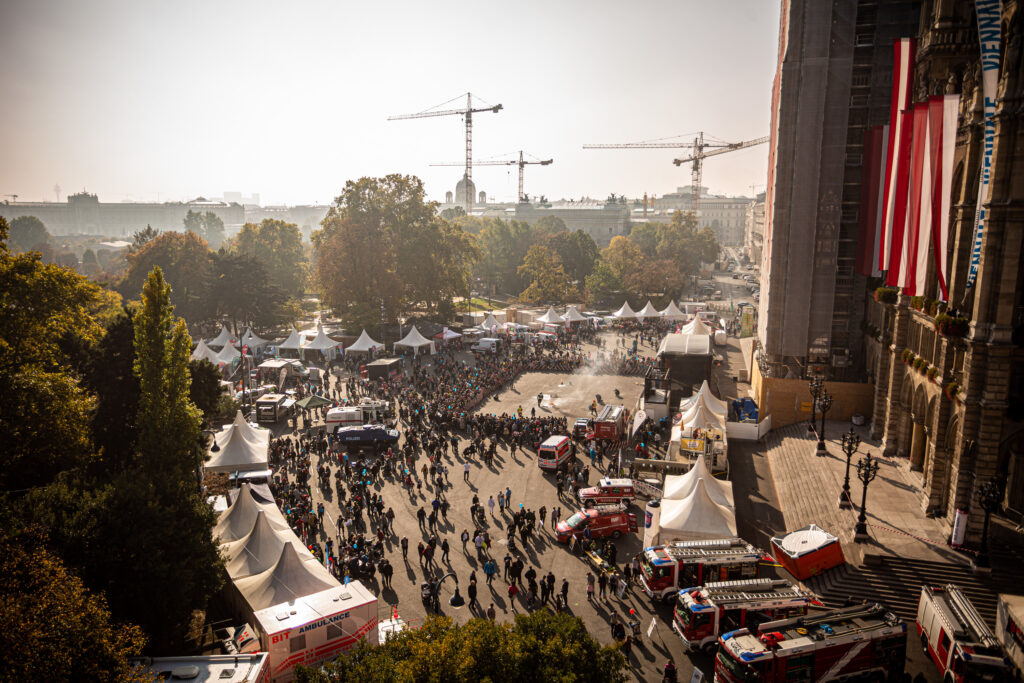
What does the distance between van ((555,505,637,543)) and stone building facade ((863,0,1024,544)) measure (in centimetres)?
920

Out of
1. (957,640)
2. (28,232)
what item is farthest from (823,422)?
(28,232)

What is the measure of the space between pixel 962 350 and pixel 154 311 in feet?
73.6

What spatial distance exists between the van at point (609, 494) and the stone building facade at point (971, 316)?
9.15 meters

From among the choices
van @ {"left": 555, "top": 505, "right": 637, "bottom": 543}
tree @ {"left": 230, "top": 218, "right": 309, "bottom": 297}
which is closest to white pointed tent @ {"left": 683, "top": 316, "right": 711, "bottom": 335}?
van @ {"left": 555, "top": 505, "right": 637, "bottom": 543}

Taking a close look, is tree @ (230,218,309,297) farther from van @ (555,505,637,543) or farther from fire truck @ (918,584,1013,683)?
fire truck @ (918,584,1013,683)

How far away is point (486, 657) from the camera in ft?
30.0

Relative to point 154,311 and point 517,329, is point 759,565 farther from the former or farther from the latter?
point 517,329

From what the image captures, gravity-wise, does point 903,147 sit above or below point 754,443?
above

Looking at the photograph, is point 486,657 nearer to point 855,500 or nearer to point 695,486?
point 695,486

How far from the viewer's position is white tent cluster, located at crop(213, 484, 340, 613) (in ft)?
47.2

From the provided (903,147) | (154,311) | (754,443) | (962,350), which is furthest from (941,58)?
(154,311)

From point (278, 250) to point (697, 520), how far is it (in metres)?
68.1

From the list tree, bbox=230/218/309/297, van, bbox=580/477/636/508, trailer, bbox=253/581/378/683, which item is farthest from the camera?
tree, bbox=230/218/309/297

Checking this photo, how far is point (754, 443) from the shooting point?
28203 mm
